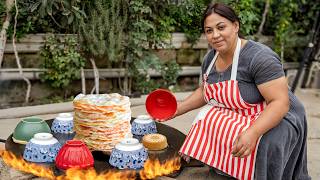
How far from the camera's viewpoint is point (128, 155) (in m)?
1.98

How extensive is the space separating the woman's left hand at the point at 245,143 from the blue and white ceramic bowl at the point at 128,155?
0.42 m

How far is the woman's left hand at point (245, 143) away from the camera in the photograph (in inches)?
80.0

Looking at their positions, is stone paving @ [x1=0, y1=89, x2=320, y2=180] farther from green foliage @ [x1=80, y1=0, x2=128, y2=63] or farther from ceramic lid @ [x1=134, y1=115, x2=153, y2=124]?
green foliage @ [x1=80, y1=0, x2=128, y2=63]

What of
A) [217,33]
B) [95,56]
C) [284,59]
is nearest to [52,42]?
[95,56]

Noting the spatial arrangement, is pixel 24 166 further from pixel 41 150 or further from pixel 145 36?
pixel 145 36

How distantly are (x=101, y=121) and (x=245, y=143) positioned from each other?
676 millimetres

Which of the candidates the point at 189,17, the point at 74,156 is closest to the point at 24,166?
the point at 74,156

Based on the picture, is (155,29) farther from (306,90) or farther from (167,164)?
(167,164)

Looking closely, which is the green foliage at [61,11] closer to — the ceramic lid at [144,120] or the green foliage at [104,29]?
the green foliage at [104,29]

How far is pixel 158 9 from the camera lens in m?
5.03

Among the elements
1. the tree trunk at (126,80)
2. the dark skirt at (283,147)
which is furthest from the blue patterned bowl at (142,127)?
the tree trunk at (126,80)

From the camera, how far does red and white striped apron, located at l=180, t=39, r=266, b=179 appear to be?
220cm

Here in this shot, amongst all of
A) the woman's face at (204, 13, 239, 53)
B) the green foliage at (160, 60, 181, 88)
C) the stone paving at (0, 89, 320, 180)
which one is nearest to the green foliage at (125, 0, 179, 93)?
the green foliage at (160, 60, 181, 88)

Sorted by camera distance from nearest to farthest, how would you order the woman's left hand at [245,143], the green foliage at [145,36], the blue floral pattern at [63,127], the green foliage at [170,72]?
1. the woman's left hand at [245,143]
2. the blue floral pattern at [63,127]
3. the green foliage at [145,36]
4. the green foliage at [170,72]
